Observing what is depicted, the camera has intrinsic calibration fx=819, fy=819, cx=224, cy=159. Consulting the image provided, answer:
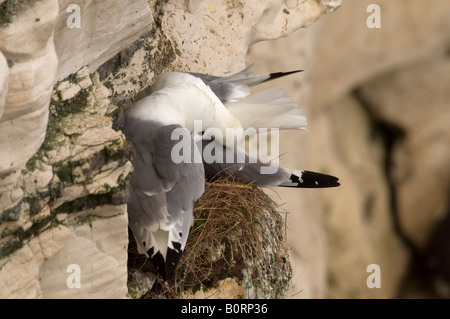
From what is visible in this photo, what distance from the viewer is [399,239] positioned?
5.14m

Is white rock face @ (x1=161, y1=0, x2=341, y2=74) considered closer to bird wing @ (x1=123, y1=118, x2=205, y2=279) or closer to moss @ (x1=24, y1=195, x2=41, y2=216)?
bird wing @ (x1=123, y1=118, x2=205, y2=279)

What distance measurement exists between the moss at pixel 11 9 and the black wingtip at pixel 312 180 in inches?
38.0

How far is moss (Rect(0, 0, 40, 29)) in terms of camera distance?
1.30 meters

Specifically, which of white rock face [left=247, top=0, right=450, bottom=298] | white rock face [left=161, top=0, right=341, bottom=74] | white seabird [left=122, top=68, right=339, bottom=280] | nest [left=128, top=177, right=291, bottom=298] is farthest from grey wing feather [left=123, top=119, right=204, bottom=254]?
white rock face [left=247, top=0, right=450, bottom=298]

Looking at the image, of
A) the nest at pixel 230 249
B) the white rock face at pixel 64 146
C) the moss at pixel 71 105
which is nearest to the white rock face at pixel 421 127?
the nest at pixel 230 249

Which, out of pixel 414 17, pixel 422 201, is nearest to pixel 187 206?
pixel 414 17

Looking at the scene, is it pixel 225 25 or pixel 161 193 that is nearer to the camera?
pixel 161 193

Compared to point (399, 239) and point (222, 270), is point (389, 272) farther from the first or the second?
point (222, 270)

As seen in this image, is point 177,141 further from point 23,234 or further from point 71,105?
point 23,234

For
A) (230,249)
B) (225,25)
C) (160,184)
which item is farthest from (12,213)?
(225,25)

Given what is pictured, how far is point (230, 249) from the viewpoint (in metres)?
1.93

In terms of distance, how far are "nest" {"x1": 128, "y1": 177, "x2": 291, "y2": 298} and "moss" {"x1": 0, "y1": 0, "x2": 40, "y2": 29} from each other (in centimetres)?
69

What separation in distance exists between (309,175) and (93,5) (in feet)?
2.54

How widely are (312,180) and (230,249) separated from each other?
0.33 meters
